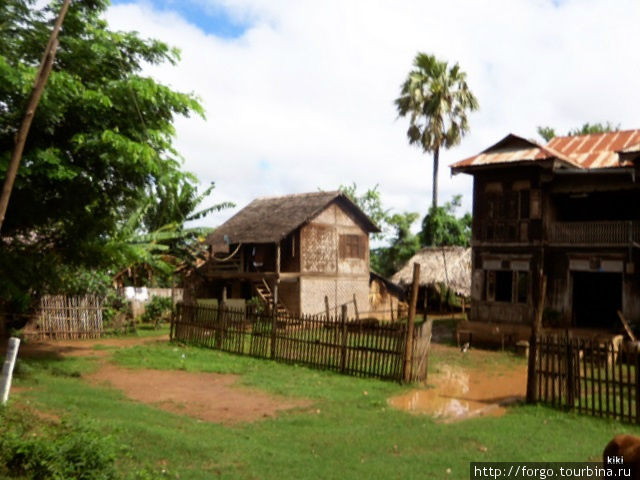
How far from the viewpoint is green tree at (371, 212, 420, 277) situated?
39.0 metres

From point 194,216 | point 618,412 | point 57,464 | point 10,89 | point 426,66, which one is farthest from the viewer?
point 426,66

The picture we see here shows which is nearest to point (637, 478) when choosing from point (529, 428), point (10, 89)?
point (529, 428)

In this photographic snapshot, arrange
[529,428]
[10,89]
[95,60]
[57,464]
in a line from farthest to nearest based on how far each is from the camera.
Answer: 1. [95,60]
2. [10,89]
3. [529,428]
4. [57,464]

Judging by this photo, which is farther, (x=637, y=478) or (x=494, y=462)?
(x=494, y=462)

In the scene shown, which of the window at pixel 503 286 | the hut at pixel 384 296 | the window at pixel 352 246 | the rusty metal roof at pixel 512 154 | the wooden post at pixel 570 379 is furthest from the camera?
the hut at pixel 384 296

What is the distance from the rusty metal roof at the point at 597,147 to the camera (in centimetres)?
2088

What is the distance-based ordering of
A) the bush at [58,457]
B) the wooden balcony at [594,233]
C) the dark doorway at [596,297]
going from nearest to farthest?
the bush at [58,457]
the wooden balcony at [594,233]
the dark doorway at [596,297]

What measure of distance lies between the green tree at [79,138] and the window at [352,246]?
15.6 metres

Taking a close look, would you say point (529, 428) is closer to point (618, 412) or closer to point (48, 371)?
point (618, 412)

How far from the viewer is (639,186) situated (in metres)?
19.1

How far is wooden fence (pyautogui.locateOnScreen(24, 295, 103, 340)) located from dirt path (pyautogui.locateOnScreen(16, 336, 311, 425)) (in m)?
3.29

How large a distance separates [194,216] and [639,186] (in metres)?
19.9

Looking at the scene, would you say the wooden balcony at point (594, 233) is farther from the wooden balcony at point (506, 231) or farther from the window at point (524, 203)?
the window at point (524, 203)

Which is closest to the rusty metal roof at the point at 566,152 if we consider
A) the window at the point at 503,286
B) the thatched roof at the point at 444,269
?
the window at the point at 503,286
